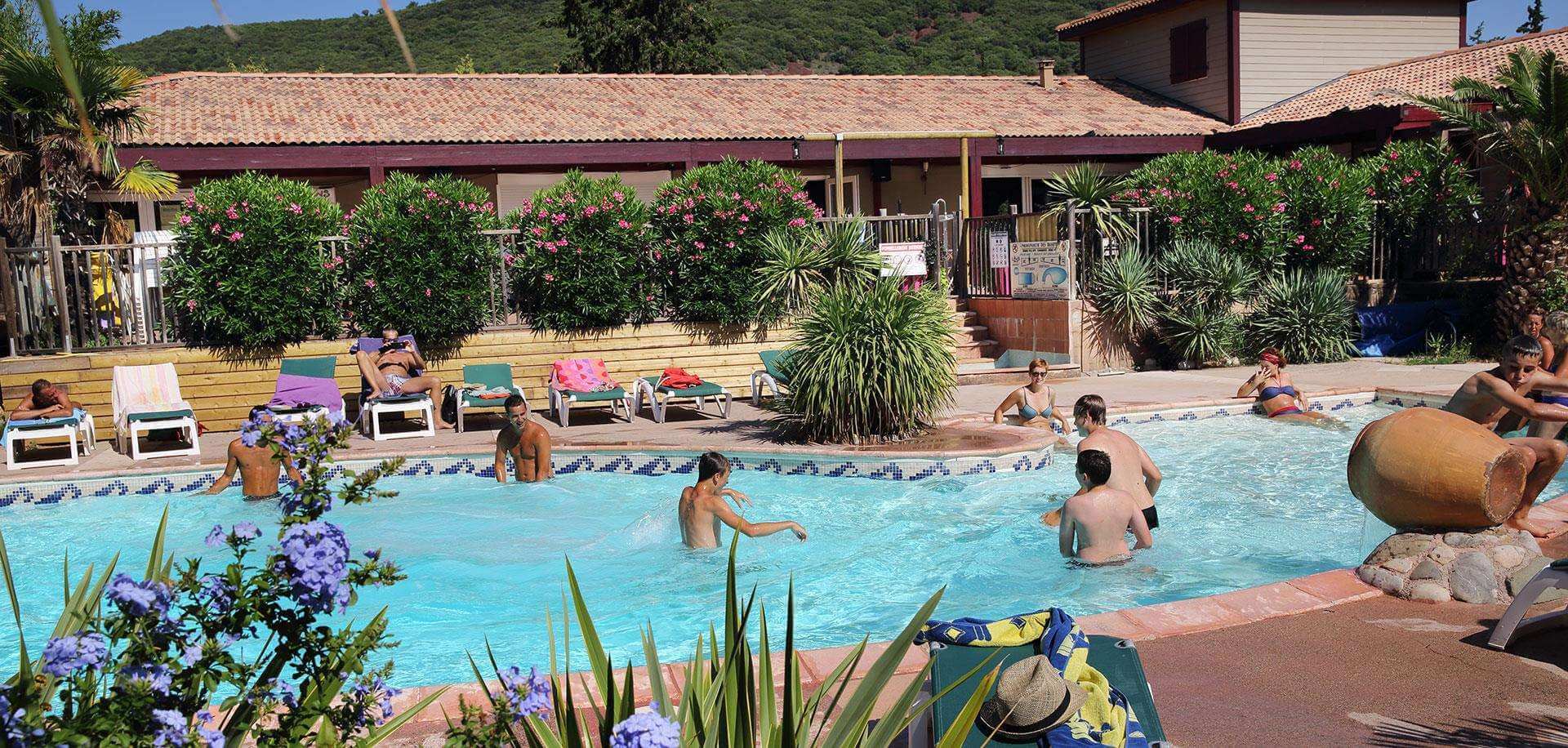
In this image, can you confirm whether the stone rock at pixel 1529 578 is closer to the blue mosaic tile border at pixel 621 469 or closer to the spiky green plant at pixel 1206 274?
the blue mosaic tile border at pixel 621 469

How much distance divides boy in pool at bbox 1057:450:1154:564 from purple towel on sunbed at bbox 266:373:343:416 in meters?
7.37

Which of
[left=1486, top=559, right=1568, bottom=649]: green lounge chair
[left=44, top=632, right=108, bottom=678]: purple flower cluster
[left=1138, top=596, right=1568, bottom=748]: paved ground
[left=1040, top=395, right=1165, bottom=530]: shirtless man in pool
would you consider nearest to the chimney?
[left=1040, top=395, right=1165, bottom=530]: shirtless man in pool

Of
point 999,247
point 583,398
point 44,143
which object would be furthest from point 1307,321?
point 44,143

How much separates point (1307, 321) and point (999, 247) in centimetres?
391

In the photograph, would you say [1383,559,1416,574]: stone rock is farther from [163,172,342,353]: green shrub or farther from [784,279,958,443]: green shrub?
[163,172,342,353]: green shrub

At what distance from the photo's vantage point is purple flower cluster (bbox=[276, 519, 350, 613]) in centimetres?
197

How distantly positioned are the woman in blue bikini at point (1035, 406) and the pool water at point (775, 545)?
0.93 meters

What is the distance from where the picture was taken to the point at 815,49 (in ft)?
157

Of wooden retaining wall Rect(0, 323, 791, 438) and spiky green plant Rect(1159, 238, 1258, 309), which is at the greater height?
spiky green plant Rect(1159, 238, 1258, 309)

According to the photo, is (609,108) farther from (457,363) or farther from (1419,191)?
(1419,191)

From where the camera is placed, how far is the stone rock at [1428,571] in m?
5.61

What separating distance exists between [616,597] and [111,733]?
5.79 meters

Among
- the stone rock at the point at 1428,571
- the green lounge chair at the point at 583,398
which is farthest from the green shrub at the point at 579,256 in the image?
the stone rock at the point at 1428,571

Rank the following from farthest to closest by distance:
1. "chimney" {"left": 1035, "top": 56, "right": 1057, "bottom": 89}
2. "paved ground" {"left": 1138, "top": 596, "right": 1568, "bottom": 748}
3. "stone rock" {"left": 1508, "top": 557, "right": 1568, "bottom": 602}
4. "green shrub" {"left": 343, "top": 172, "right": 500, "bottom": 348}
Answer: "chimney" {"left": 1035, "top": 56, "right": 1057, "bottom": 89}
"green shrub" {"left": 343, "top": 172, "right": 500, "bottom": 348}
"stone rock" {"left": 1508, "top": 557, "right": 1568, "bottom": 602}
"paved ground" {"left": 1138, "top": 596, "right": 1568, "bottom": 748}
